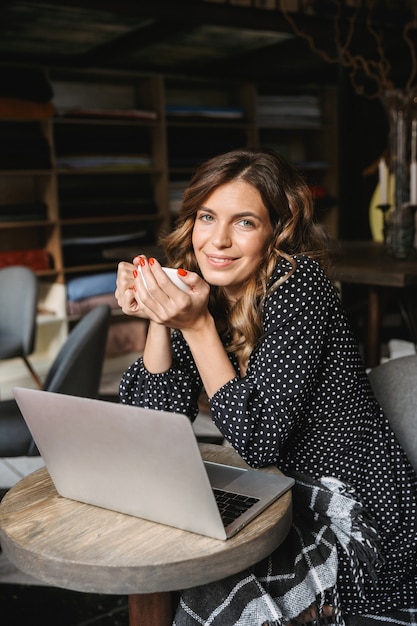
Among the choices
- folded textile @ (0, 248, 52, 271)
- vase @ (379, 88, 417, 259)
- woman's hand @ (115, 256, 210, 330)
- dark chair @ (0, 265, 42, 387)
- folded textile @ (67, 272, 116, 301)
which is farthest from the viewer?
folded textile @ (67, 272, 116, 301)

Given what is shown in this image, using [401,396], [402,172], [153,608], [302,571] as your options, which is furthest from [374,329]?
[153,608]

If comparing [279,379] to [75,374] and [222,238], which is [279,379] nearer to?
[222,238]

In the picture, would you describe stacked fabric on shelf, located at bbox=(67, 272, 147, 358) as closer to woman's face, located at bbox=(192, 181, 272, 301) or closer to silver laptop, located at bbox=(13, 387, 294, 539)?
woman's face, located at bbox=(192, 181, 272, 301)

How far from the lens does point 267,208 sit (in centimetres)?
140

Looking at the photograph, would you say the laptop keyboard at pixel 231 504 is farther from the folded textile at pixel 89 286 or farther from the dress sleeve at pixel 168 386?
the folded textile at pixel 89 286

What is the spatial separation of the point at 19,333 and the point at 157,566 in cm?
311

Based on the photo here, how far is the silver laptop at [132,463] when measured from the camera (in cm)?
92

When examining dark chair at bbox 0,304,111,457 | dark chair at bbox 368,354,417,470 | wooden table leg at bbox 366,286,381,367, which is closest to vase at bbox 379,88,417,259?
wooden table leg at bbox 366,286,381,367

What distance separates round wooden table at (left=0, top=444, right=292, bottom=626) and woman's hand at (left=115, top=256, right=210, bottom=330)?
337 mm

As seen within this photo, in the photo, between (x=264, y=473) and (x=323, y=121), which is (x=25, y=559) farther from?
(x=323, y=121)

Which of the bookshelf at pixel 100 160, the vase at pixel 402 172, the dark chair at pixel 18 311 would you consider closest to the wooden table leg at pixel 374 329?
the vase at pixel 402 172

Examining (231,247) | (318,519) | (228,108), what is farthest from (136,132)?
(318,519)

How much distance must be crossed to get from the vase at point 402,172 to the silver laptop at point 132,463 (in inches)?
82.9

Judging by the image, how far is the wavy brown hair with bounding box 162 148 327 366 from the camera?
138 centimetres
